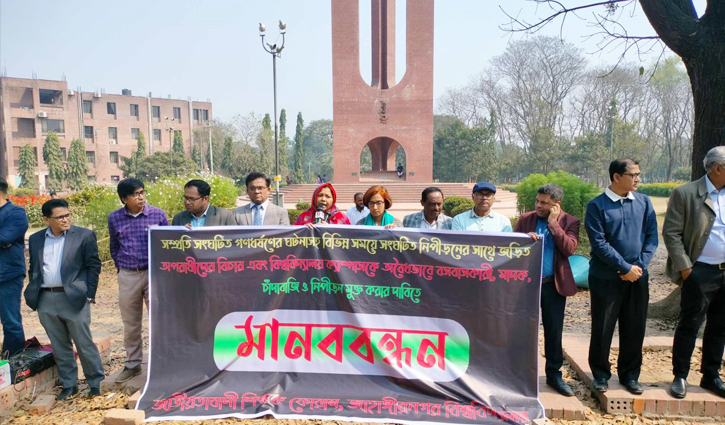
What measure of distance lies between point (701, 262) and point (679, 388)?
2.90 ft

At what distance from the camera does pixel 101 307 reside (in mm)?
6723

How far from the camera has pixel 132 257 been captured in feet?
12.1

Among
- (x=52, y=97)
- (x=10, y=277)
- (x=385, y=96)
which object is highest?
(x=52, y=97)

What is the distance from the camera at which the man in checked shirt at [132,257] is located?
3.71 meters

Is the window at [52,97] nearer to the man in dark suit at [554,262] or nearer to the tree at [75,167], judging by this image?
the tree at [75,167]

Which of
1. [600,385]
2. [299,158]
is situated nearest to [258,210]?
[600,385]

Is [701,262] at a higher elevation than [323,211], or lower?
lower

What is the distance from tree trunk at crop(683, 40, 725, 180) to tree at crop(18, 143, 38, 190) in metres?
50.4

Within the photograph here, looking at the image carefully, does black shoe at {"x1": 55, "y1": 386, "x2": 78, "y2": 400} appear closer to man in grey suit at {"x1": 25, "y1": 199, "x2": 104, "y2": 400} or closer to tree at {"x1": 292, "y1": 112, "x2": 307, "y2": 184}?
man in grey suit at {"x1": 25, "y1": 199, "x2": 104, "y2": 400}

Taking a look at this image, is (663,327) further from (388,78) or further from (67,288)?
(388,78)

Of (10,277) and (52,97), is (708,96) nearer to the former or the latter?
(10,277)

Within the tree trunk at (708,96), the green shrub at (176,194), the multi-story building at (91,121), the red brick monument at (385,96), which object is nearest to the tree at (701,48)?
the tree trunk at (708,96)

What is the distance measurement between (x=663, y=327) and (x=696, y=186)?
2.64 metres

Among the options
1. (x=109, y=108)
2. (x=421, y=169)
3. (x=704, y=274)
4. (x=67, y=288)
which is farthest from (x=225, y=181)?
(x=109, y=108)
